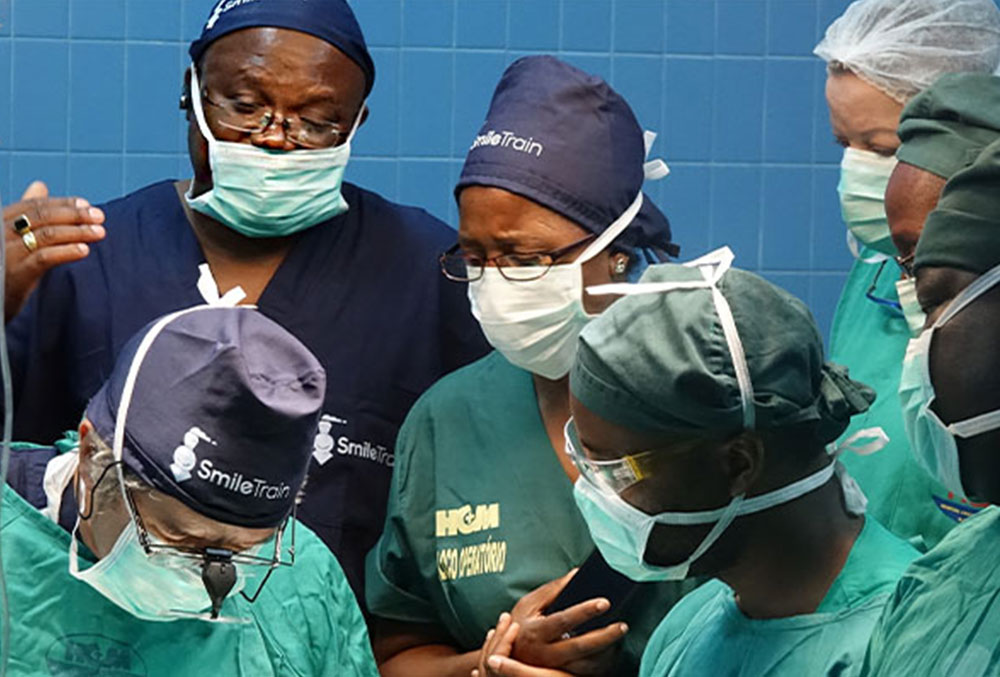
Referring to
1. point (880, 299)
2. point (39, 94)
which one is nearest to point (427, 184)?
point (39, 94)

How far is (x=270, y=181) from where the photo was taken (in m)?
3.17

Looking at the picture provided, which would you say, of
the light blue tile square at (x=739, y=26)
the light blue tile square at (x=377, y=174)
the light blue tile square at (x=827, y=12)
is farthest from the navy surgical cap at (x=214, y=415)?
the light blue tile square at (x=827, y=12)

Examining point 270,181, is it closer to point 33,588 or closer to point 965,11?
point 33,588

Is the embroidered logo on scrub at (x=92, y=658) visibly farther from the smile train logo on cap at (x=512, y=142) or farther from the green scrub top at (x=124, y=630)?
the smile train logo on cap at (x=512, y=142)

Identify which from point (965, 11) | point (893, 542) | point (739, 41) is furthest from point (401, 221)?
point (739, 41)

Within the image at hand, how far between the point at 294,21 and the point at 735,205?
185cm

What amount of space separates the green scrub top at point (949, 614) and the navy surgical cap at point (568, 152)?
1.14 m

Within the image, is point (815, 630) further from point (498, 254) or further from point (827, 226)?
point (827, 226)

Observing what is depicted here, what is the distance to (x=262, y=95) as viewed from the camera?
3.18m

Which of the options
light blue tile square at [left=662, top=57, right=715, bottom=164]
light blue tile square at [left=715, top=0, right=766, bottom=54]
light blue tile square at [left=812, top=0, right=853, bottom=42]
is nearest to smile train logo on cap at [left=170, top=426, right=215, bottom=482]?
light blue tile square at [left=662, top=57, right=715, bottom=164]

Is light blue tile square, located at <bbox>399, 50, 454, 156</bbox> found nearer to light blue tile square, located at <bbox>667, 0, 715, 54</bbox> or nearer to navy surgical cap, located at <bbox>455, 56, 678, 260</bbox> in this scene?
light blue tile square, located at <bbox>667, 0, 715, 54</bbox>

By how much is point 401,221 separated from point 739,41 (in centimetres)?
169

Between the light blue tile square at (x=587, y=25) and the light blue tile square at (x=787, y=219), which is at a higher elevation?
the light blue tile square at (x=587, y=25)

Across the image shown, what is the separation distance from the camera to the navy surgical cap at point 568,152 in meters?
3.04
